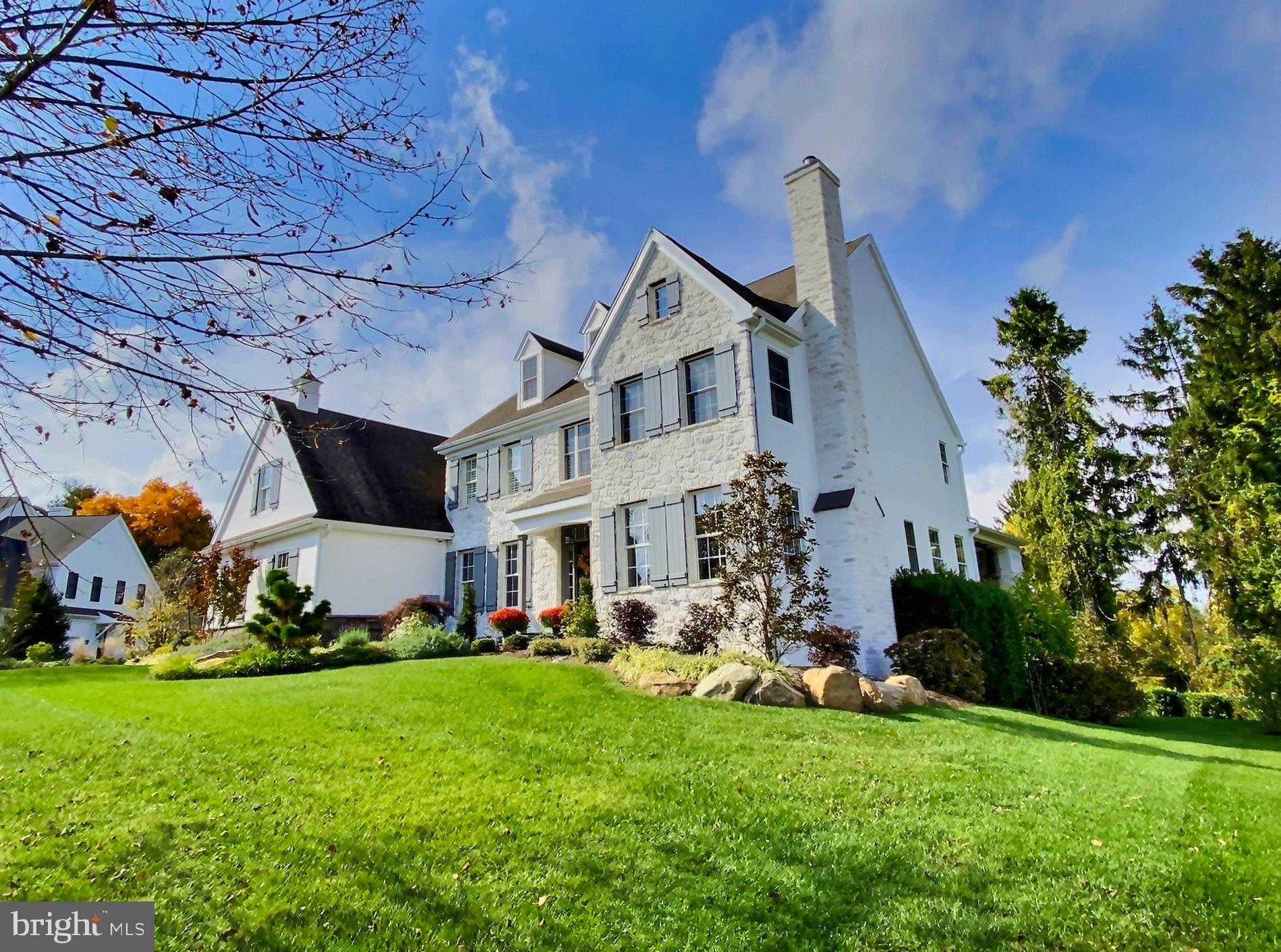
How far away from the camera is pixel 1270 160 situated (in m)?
8.43

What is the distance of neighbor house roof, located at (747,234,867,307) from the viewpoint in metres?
17.5

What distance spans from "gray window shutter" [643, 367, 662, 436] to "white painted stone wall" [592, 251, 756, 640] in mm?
189

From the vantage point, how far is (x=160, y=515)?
41031mm

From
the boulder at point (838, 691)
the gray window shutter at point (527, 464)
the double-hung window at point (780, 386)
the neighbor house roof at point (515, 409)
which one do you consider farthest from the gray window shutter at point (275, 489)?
the boulder at point (838, 691)

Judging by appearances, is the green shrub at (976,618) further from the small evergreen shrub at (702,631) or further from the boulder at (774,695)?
the boulder at (774,695)

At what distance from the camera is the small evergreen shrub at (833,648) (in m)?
12.3

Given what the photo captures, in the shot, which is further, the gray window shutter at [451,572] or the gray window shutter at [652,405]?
the gray window shutter at [451,572]

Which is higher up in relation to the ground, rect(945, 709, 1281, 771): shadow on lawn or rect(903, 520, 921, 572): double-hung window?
rect(903, 520, 921, 572): double-hung window

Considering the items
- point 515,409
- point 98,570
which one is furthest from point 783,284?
point 98,570

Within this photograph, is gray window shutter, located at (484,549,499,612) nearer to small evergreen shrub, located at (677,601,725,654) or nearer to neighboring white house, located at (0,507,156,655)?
small evergreen shrub, located at (677,601,725,654)

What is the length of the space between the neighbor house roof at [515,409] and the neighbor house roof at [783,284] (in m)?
5.75

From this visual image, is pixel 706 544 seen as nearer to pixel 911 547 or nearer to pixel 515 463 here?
pixel 911 547

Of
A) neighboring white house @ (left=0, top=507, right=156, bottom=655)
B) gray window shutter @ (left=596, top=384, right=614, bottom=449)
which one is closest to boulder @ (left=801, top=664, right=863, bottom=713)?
gray window shutter @ (left=596, top=384, right=614, bottom=449)

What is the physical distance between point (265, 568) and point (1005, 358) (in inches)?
1117
